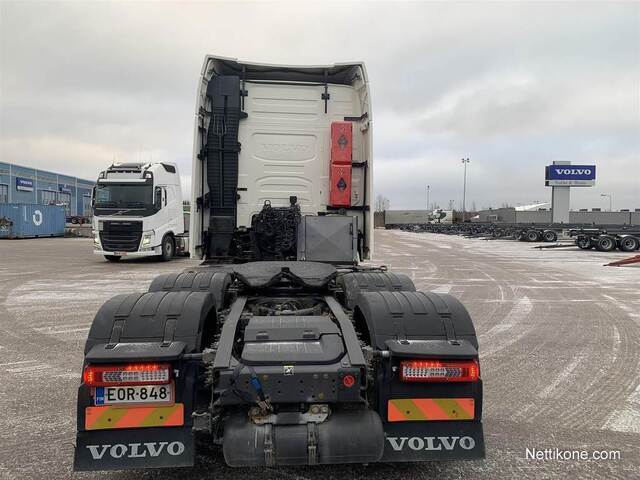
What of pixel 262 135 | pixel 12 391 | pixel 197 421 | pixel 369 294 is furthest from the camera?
pixel 262 135

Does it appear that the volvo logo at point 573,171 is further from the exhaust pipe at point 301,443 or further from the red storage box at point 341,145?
the exhaust pipe at point 301,443

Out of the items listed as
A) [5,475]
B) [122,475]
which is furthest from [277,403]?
[5,475]

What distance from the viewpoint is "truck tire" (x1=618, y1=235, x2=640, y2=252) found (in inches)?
1063

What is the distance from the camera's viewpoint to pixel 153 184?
16828mm

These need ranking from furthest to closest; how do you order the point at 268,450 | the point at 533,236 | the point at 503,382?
the point at 533,236 < the point at 503,382 < the point at 268,450

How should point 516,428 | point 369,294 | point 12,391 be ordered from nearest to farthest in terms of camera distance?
point 369,294 < point 516,428 < point 12,391

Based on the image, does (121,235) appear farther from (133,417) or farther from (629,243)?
(629,243)

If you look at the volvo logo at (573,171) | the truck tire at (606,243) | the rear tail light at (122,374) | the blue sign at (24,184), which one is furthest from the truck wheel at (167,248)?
the volvo logo at (573,171)

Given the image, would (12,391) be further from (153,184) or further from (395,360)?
(153,184)

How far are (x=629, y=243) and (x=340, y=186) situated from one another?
89.0ft

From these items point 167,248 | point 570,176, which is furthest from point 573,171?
point 167,248

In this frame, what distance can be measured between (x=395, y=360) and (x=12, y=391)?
3898 mm

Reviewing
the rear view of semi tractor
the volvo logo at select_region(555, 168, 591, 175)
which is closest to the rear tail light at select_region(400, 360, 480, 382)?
the rear view of semi tractor

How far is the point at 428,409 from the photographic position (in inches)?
114
